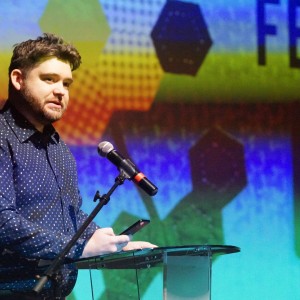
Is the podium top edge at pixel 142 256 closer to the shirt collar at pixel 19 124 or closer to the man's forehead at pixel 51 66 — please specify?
the shirt collar at pixel 19 124

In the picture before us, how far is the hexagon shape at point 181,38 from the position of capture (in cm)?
343

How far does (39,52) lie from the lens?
2.41 meters

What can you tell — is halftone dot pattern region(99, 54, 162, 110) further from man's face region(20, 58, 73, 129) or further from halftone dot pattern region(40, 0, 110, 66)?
man's face region(20, 58, 73, 129)

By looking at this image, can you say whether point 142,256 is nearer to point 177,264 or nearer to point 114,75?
point 177,264

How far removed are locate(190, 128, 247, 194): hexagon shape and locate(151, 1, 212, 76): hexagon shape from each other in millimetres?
351

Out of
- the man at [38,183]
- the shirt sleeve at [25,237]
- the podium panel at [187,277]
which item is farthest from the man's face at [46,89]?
the podium panel at [187,277]

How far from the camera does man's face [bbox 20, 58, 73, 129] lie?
2.41 meters

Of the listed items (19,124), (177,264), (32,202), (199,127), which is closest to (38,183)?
(32,202)

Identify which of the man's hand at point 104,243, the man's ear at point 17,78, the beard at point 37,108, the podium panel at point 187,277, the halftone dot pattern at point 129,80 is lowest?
the podium panel at point 187,277

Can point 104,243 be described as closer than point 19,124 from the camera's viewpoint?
Yes

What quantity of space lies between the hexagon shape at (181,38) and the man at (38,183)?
0.98m

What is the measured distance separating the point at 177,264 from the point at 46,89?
29.9 inches

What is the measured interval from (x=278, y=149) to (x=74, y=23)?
1174 millimetres

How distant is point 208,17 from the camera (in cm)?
353
